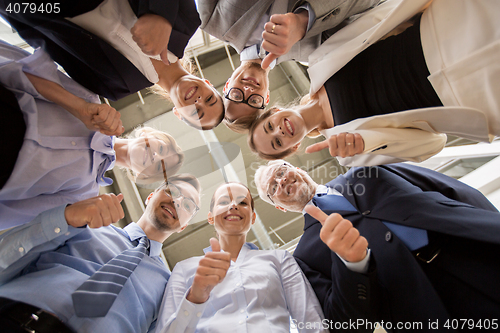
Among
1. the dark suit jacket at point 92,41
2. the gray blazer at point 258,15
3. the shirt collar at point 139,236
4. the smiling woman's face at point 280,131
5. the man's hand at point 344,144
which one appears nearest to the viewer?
the dark suit jacket at point 92,41

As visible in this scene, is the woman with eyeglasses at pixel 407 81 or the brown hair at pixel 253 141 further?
the brown hair at pixel 253 141

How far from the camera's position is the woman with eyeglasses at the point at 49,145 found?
0.75m

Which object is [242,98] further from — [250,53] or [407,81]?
[407,81]

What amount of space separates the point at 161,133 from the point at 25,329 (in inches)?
30.3

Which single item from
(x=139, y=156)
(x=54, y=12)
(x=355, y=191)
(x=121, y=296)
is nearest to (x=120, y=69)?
(x=54, y=12)

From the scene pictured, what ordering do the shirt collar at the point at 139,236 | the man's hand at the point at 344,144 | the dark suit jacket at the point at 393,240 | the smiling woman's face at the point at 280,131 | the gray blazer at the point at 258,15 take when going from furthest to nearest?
the shirt collar at the point at 139,236 < the smiling woman's face at the point at 280,131 < the gray blazer at the point at 258,15 < the man's hand at the point at 344,144 < the dark suit jacket at the point at 393,240

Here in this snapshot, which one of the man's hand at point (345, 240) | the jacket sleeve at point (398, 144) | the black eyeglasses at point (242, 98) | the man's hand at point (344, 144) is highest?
the black eyeglasses at point (242, 98)

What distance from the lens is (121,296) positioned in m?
1.05

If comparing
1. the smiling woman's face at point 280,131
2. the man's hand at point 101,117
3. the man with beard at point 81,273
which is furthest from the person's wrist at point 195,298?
the smiling woman's face at point 280,131

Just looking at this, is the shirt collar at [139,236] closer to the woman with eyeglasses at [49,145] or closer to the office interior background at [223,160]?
the office interior background at [223,160]

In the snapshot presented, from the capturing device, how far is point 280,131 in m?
1.34

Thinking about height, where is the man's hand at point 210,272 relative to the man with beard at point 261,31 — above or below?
below

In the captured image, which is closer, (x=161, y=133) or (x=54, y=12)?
(x=54, y=12)

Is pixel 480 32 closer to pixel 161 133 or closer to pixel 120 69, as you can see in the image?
pixel 161 133
